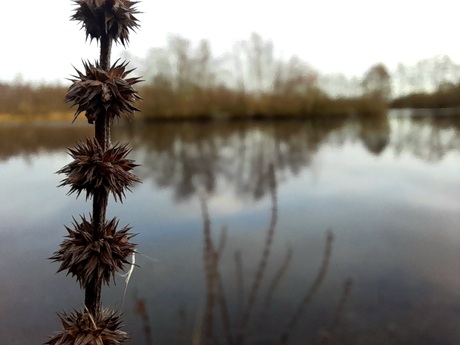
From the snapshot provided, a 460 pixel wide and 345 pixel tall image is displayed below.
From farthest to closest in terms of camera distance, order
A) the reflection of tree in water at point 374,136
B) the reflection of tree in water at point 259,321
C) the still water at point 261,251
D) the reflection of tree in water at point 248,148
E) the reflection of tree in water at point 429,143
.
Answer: the reflection of tree in water at point 374,136
the reflection of tree in water at point 429,143
the reflection of tree in water at point 248,148
the still water at point 261,251
the reflection of tree in water at point 259,321

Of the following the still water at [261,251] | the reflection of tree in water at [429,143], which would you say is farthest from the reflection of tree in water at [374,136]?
the still water at [261,251]

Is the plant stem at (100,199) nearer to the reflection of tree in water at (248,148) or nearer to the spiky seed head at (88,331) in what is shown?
the spiky seed head at (88,331)

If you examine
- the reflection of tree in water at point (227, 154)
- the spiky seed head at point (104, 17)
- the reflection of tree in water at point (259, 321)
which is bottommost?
the reflection of tree in water at point (259, 321)

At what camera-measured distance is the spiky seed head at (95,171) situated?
1.28 meters

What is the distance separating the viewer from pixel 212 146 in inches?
1732

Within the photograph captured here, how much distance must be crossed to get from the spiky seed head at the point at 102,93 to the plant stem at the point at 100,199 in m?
0.02

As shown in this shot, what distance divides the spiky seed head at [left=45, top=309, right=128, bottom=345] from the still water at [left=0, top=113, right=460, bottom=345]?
0.30 m

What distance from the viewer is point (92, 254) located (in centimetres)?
130

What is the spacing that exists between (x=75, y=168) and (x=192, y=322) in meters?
10.2

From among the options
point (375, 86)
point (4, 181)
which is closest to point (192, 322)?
point (4, 181)

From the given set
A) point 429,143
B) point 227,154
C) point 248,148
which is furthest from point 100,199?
point 429,143

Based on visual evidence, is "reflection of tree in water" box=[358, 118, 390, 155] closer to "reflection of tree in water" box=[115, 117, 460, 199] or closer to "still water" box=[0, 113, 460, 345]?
"reflection of tree in water" box=[115, 117, 460, 199]

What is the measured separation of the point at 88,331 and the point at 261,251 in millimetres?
14375

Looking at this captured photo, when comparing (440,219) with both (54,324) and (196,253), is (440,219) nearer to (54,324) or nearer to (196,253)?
(196,253)
